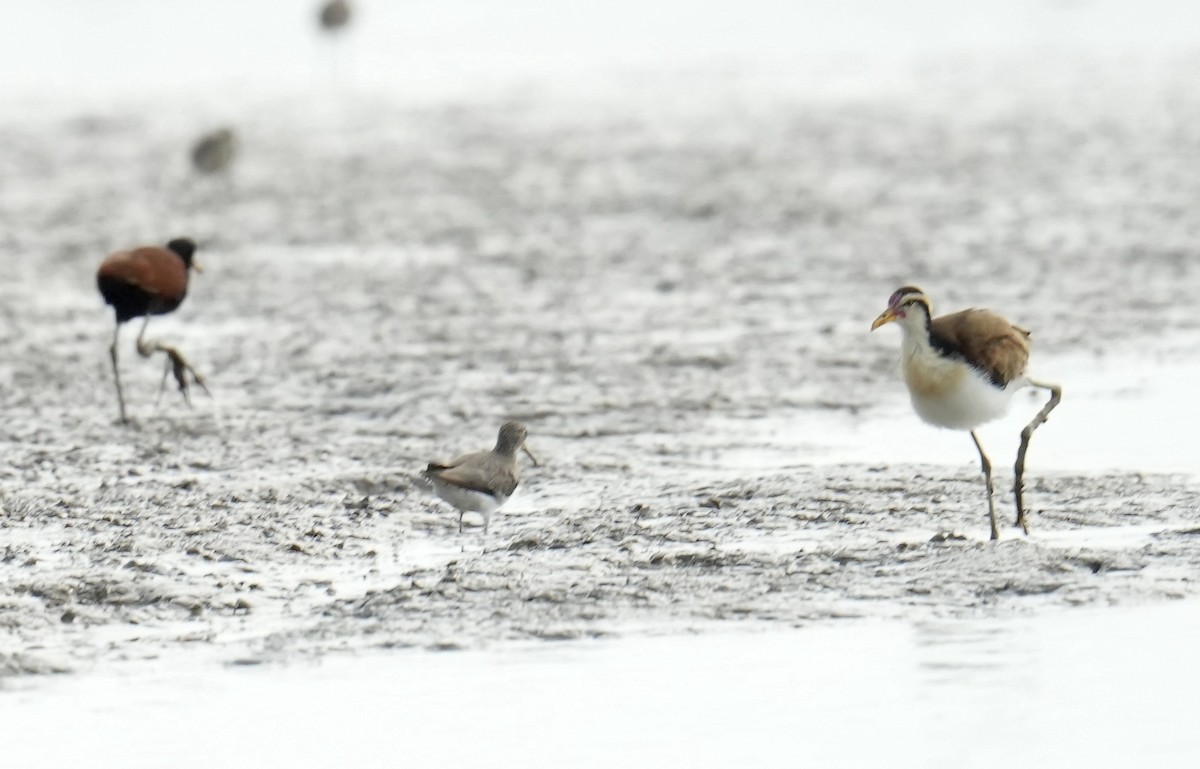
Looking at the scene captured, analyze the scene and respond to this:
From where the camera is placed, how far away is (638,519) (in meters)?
7.27

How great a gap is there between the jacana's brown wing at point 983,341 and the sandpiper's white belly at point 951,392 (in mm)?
39

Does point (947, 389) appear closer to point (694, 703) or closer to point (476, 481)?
point (476, 481)

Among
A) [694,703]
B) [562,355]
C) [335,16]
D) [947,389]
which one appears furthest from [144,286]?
[335,16]

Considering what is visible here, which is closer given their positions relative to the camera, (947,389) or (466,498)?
(947,389)

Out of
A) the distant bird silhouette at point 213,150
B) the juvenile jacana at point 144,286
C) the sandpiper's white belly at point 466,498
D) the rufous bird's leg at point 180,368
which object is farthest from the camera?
the distant bird silhouette at point 213,150

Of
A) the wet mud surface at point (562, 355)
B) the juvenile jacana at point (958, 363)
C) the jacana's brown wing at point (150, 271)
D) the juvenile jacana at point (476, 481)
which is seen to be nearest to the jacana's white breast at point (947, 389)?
the juvenile jacana at point (958, 363)

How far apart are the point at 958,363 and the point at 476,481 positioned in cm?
165

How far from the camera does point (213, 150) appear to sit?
60.4 ft

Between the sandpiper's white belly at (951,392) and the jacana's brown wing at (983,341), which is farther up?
the jacana's brown wing at (983,341)

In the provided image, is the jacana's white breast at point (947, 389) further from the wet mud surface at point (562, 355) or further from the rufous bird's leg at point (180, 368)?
the rufous bird's leg at point (180, 368)

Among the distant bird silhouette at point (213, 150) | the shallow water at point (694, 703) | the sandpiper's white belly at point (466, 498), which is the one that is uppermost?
the distant bird silhouette at point (213, 150)

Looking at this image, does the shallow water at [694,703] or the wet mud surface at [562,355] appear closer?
the shallow water at [694,703]

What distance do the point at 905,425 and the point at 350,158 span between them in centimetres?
1170

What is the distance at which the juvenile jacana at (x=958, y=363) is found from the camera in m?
6.90
